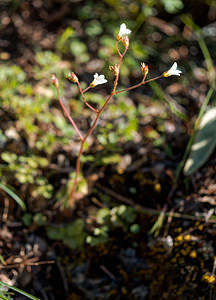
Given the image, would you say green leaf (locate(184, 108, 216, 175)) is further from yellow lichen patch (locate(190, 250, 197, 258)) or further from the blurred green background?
yellow lichen patch (locate(190, 250, 197, 258))

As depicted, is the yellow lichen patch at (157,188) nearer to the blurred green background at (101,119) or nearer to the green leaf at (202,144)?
the blurred green background at (101,119)

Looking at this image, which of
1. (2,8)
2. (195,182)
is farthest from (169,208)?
(2,8)

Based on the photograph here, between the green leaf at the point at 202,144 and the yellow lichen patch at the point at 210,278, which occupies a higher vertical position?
the green leaf at the point at 202,144

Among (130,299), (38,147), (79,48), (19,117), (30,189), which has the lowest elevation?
(130,299)

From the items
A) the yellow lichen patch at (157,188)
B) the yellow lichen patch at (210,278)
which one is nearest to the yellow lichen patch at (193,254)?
the yellow lichen patch at (210,278)

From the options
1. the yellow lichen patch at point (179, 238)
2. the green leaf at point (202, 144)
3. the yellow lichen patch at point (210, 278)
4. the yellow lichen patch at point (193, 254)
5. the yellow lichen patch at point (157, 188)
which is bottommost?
the yellow lichen patch at point (210, 278)

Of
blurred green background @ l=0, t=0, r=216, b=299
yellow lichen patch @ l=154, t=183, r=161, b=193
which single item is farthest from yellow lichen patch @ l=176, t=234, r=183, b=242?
yellow lichen patch @ l=154, t=183, r=161, b=193

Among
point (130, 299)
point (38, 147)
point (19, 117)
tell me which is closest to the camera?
point (130, 299)

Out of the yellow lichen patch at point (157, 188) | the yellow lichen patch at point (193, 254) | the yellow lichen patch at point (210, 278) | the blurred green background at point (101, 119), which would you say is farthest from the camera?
the yellow lichen patch at point (157, 188)

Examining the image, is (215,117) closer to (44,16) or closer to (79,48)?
(79,48)
